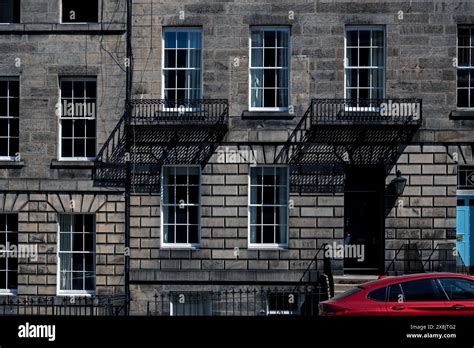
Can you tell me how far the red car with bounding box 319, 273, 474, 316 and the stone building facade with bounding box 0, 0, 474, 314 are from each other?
24.1ft

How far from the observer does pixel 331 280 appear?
24.2 metres

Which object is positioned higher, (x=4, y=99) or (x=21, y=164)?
(x=4, y=99)

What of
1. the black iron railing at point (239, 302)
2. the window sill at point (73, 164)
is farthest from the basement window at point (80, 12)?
the black iron railing at point (239, 302)

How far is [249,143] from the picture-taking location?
25.8m

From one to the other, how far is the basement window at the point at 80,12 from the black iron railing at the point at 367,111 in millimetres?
7369

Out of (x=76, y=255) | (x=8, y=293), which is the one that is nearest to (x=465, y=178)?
(x=76, y=255)

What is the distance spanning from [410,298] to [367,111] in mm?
8918

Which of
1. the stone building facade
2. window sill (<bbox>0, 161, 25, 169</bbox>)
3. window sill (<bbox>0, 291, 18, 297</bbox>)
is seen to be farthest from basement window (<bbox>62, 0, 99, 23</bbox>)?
window sill (<bbox>0, 291, 18, 297</bbox>)

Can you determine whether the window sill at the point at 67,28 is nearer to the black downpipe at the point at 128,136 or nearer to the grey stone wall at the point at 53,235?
the black downpipe at the point at 128,136

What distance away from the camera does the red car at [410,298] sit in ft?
57.5

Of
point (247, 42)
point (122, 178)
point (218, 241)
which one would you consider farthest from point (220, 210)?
point (247, 42)

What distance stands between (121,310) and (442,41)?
12.5 m

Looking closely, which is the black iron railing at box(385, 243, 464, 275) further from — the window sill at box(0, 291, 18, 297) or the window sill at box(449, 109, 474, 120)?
the window sill at box(0, 291, 18, 297)
